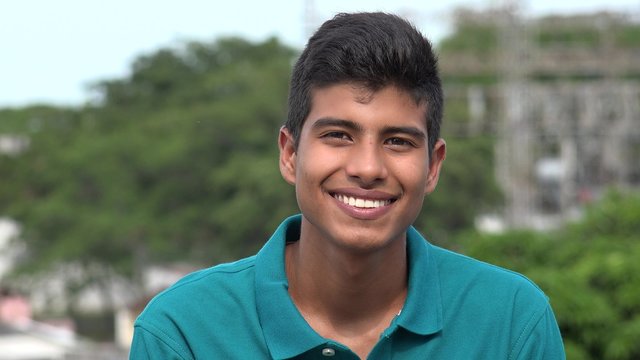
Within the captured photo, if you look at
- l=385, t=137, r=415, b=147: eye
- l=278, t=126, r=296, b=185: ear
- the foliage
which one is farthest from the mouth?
the foliage

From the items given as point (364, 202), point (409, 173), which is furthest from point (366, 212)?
point (409, 173)

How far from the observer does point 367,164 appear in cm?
362

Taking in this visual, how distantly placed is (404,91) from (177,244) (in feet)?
175

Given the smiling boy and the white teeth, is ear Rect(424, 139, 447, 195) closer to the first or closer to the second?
the smiling boy

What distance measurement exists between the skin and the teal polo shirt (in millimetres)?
90

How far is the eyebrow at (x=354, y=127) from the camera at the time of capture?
3.66m

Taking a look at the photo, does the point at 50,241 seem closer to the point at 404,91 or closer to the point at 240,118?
the point at 240,118

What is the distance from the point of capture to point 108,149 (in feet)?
191

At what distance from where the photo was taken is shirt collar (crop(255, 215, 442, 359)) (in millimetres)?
3740

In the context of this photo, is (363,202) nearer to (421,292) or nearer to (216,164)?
(421,292)

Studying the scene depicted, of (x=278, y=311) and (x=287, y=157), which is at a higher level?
(x=287, y=157)

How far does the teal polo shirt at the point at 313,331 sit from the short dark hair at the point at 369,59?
1.18ft

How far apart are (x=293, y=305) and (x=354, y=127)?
1.41 feet

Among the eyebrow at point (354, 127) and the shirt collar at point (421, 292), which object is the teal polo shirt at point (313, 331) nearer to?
the shirt collar at point (421, 292)
